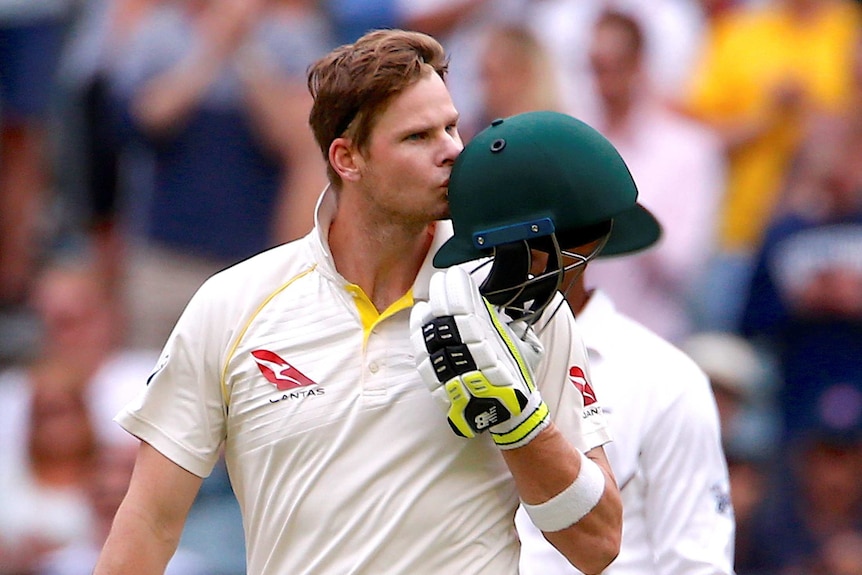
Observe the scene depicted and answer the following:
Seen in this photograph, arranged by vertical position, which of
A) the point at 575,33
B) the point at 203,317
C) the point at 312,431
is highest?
the point at 203,317

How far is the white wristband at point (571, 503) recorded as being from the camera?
3043 millimetres

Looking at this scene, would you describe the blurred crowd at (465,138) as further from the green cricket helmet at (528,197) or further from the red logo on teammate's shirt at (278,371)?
the red logo on teammate's shirt at (278,371)

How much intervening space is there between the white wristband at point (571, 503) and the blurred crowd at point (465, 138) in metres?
3.65

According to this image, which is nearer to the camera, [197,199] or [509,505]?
[509,505]

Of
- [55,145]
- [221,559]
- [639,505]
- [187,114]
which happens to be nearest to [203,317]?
[639,505]

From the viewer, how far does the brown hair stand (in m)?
3.22

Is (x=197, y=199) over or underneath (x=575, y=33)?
underneath

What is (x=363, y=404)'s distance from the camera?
10.6ft

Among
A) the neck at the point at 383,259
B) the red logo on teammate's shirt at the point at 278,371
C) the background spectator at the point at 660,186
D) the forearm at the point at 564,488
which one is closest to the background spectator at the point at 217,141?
the background spectator at the point at 660,186

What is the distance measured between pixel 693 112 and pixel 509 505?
4.37 m

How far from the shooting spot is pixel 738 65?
7.30 metres

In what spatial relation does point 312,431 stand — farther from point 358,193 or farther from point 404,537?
point 358,193

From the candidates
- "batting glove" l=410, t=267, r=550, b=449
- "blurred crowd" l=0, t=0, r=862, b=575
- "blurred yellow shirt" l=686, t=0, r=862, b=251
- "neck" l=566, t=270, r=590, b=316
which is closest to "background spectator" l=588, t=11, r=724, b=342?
"blurred crowd" l=0, t=0, r=862, b=575

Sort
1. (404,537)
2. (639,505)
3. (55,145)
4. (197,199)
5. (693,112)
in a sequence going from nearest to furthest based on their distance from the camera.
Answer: (404,537), (639,505), (693,112), (197,199), (55,145)
